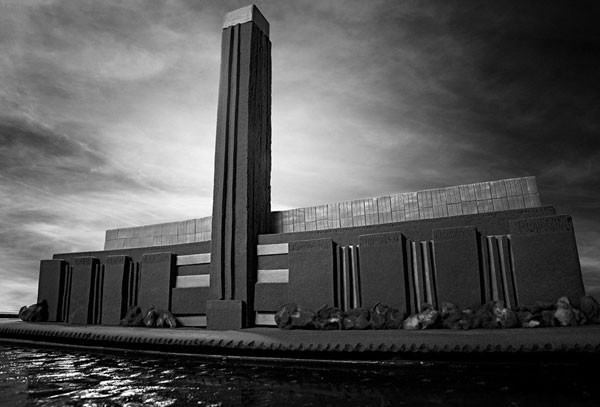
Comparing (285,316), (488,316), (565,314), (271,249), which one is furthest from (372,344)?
(271,249)

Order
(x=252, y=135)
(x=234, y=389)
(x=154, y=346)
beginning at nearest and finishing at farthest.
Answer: (x=234, y=389) < (x=154, y=346) < (x=252, y=135)

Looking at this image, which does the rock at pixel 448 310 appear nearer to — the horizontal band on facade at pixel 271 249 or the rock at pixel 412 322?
the rock at pixel 412 322

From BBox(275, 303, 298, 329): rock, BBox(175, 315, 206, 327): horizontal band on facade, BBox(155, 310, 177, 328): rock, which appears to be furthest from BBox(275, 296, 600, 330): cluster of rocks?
BBox(155, 310, 177, 328): rock

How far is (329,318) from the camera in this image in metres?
7.98

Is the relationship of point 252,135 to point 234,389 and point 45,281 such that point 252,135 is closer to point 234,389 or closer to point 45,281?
point 234,389

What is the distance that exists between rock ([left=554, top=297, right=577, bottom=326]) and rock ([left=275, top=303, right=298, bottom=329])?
4.92 m

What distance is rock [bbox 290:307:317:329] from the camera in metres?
8.02

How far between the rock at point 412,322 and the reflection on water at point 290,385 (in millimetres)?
1820

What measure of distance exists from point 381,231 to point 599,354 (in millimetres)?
4539

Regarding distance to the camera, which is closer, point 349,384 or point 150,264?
point 349,384

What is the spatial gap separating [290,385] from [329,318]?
367cm

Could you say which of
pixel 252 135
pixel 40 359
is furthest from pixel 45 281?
pixel 252 135

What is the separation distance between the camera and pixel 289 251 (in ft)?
30.5

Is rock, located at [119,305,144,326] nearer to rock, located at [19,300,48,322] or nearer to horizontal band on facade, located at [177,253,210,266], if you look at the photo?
horizontal band on facade, located at [177,253,210,266]
